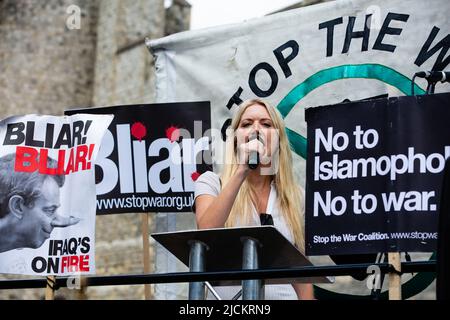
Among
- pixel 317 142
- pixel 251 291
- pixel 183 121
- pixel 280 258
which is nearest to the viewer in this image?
pixel 251 291

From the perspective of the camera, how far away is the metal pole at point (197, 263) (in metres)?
3.31

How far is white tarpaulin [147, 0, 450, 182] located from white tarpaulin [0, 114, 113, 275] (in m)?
1.13

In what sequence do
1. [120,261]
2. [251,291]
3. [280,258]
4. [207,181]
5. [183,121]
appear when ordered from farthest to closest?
[120,261]
[183,121]
[207,181]
[280,258]
[251,291]

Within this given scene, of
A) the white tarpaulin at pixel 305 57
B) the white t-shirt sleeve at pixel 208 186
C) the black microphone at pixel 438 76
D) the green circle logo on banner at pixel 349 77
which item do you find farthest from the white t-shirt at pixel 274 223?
the white tarpaulin at pixel 305 57

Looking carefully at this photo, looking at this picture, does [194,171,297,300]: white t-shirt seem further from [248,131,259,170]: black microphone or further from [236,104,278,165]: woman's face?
[248,131,259,170]: black microphone

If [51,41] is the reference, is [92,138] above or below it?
below

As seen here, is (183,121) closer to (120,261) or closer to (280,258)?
(280,258)

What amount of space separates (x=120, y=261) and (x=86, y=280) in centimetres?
1636

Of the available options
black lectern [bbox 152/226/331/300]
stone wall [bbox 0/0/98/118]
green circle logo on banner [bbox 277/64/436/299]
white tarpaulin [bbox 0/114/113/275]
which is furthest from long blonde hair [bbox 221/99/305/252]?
stone wall [bbox 0/0/98/118]

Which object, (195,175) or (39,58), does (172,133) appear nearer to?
(195,175)

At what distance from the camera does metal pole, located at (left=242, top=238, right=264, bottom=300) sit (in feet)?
10.5

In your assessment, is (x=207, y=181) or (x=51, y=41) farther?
(x=51, y=41)

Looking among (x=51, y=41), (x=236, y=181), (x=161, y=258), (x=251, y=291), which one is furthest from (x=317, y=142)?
(x=51, y=41)

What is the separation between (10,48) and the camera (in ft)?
70.0
